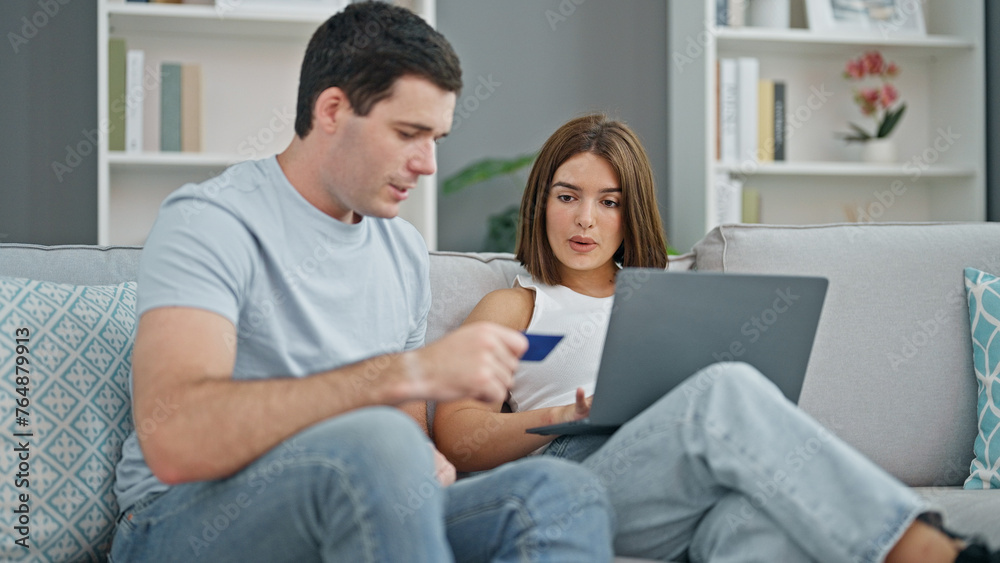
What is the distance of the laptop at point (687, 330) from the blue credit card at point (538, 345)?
0.12 meters

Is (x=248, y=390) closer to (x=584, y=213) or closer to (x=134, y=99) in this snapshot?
(x=584, y=213)

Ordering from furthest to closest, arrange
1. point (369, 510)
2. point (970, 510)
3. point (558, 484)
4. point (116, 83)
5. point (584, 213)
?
point (116, 83) < point (584, 213) < point (970, 510) < point (558, 484) < point (369, 510)

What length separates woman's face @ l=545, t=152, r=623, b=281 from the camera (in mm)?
1537

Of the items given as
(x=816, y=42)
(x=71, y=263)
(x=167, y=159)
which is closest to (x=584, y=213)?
(x=71, y=263)

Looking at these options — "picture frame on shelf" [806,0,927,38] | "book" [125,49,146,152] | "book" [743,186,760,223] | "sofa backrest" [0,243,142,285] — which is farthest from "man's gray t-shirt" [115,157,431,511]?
"picture frame on shelf" [806,0,927,38]

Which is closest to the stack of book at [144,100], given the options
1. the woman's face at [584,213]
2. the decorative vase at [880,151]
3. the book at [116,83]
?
the book at [116,83]

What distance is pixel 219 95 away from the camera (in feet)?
8.38

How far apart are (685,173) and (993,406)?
4.53 feet

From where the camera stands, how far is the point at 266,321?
1.10m

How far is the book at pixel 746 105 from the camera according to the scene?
259 centimetres

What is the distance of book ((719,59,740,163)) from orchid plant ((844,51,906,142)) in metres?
0.43

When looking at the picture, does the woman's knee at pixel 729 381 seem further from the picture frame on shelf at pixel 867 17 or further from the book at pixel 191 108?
the picture frame on shelf at pixel 867 17

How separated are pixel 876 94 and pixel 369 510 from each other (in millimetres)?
2419

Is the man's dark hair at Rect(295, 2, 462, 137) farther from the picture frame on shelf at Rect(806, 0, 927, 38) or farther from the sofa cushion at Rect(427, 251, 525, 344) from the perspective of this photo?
the picture frame on shelf at Rect(806, 0, 927, 38)
